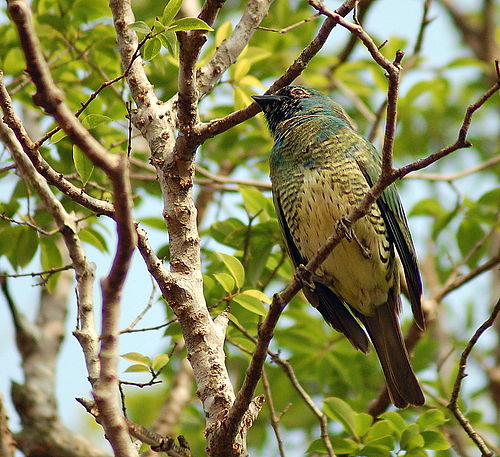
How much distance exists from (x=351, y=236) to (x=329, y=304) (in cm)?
70

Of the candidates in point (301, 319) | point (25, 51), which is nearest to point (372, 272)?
point (301, 319)

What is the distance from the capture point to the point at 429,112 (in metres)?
8.11

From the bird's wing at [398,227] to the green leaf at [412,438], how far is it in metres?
0.87

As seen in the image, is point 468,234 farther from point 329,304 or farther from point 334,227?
point 334,227

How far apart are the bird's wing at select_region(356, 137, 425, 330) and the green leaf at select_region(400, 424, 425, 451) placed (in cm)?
87

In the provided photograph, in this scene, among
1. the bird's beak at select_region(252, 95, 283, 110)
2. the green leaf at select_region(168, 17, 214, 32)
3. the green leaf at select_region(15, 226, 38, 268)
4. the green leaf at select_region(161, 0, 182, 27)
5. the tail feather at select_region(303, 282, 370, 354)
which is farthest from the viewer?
the tail feather at select_region(303, 282, 370, 354)

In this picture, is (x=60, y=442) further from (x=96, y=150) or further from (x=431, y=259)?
(x=431, y=259)

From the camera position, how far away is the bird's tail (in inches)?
176

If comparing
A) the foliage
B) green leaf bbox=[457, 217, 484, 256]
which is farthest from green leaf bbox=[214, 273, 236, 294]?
green leaf bbox=[457, 217, 484, 256]

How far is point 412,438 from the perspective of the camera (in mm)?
3707

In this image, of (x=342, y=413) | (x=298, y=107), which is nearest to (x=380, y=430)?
(x=342, y=413)

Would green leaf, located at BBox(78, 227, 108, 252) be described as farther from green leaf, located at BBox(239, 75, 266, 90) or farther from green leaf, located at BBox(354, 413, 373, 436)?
green leaf, located at BBox(354, 413, 373, 436)

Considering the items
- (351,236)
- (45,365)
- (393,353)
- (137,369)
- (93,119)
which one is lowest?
(137,369)

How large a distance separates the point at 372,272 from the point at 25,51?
2.99 m
